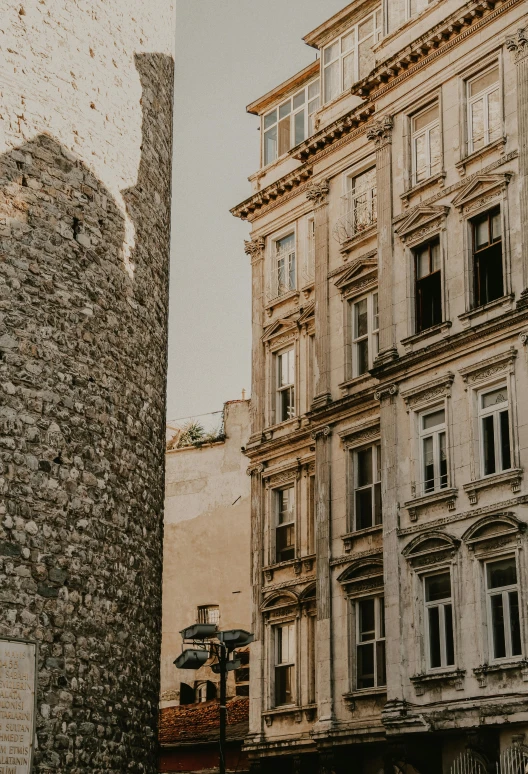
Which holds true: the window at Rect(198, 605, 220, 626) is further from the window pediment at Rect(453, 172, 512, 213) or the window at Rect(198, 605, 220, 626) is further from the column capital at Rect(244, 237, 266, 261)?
the window pediment at Rect(453, 172, 512, 213)

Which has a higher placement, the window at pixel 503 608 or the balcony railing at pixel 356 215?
the balcony railing at pixel 356 215

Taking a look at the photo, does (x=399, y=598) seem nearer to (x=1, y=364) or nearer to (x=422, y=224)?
(x=422, y=224)

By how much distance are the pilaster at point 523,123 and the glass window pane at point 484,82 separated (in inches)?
22.1

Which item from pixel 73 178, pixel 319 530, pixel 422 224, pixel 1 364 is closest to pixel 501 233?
pixel 422 224

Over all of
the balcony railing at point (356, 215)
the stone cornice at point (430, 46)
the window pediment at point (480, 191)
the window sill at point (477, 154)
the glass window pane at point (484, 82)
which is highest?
the stone cornice at point (430, 46)

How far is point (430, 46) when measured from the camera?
23812 mm

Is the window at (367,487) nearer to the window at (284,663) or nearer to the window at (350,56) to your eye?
the window at (284,663)

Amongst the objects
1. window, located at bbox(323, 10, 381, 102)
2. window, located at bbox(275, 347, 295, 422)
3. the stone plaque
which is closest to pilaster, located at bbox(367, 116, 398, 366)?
Result: window, located at bbox(323, 10, 381, 102)

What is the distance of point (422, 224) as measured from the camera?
23375 millimetres

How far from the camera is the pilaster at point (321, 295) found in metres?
26.0

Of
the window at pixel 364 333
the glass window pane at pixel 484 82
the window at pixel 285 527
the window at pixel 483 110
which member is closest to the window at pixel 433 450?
the window at pixel 364 333

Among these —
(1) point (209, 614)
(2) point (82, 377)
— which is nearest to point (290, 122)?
(1) point (209, 614)

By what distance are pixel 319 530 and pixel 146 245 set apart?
32.1 ft

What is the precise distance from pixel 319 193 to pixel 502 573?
9.78m
